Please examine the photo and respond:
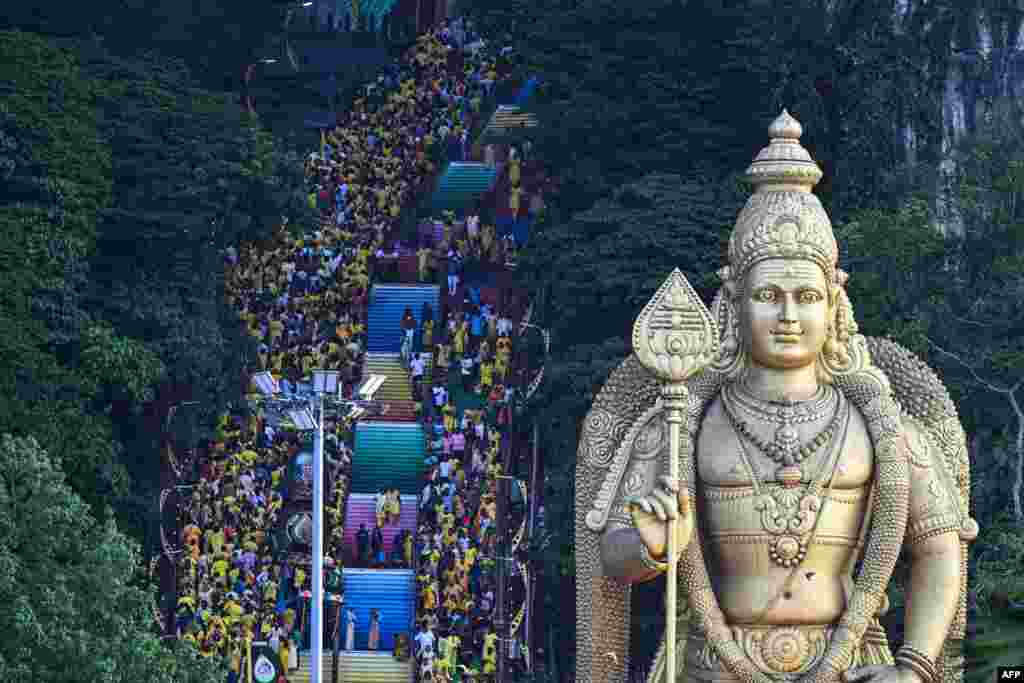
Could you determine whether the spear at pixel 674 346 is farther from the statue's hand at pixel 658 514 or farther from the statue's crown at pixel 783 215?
the statue's crown at pixel 783 215

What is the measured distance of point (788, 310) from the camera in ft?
110

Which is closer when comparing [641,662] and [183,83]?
[641,662]

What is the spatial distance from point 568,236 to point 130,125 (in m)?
9.67

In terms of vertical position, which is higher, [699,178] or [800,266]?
[699,178]

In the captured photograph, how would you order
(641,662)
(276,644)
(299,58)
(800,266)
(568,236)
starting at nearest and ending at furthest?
(800,266) < (641,662) < (276,644) < (568,236) < (299,58)

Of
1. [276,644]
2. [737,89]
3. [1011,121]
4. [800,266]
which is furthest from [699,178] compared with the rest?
[800,266]

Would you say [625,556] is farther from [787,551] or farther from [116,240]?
[116,240]

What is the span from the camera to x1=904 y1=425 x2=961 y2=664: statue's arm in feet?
110

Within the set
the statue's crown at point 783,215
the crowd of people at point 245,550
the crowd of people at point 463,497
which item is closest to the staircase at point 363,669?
the crowd of people at point 245,550

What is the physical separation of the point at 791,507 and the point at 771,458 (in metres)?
0.43

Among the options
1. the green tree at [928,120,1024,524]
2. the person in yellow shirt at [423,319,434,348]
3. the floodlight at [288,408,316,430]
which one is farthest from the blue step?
the floodlight at [288,408,316,430]

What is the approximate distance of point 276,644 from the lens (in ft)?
219

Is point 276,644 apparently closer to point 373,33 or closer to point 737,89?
point 737,89

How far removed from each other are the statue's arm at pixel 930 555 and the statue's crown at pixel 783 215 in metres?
1.64
